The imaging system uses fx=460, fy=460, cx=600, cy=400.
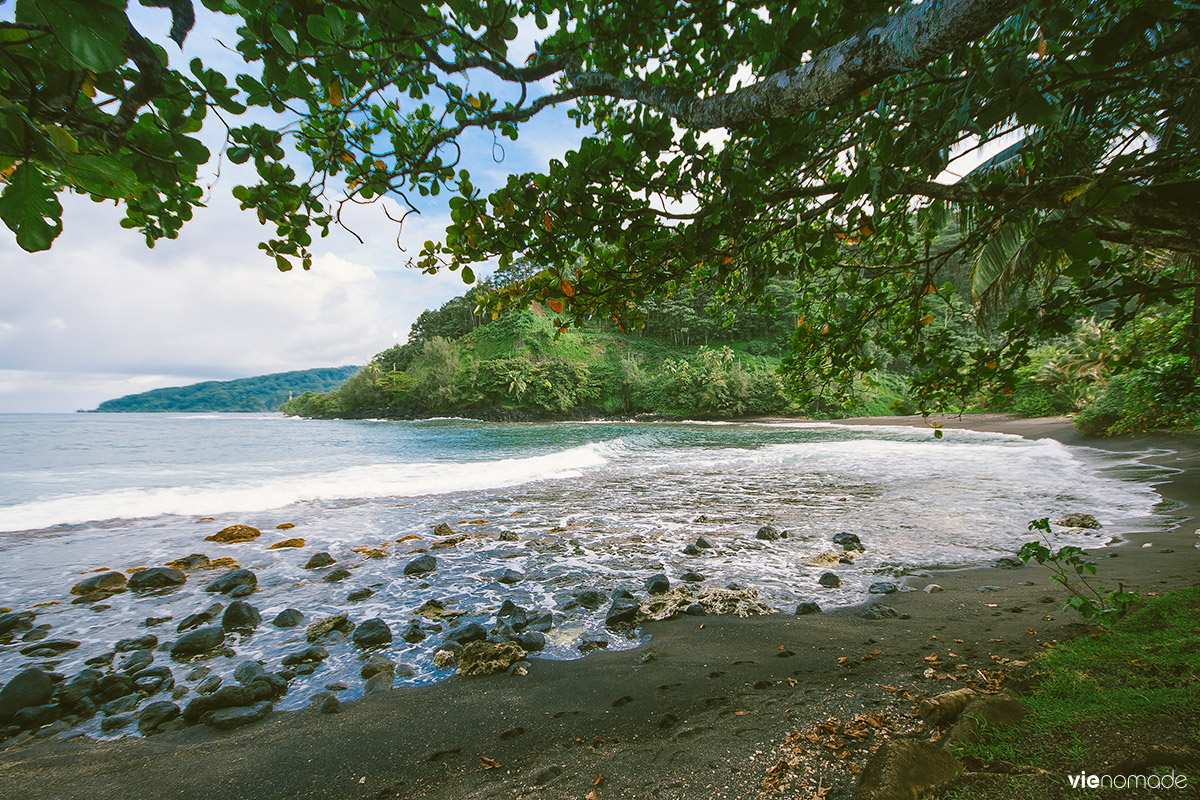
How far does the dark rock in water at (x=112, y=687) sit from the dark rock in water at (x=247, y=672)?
637 mm

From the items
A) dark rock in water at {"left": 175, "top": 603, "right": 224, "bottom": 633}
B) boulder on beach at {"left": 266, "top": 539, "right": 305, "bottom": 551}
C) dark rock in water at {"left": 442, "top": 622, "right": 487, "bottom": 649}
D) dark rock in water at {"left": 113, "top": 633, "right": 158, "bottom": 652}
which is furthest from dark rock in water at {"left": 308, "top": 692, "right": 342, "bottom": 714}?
boulder on beach at {"left": 266, "top": 539, "right": 305, "bottom": 551}

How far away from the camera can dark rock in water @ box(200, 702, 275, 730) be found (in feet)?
9.51

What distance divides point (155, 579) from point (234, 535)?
1.98 meters

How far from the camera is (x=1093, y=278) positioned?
2.92 meters

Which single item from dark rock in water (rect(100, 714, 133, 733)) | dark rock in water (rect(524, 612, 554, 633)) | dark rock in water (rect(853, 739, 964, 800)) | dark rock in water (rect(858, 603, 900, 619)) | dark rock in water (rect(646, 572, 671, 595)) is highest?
dark rock in water (rect(853, 739, 964, 800))

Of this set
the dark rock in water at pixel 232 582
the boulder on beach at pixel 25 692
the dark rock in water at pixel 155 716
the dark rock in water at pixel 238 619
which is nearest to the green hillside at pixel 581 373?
the dark rock in water at pixel 232 582

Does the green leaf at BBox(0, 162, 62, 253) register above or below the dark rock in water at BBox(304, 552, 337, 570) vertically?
above

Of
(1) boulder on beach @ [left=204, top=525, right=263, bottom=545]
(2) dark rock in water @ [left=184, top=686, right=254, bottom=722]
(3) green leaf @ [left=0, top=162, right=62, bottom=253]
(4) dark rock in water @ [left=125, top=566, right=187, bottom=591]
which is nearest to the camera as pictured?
(3) green leaf @ [left=0, top=162, right=62, bottom=253]

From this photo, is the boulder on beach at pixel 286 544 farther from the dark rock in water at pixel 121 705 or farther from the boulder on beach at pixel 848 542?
the boulder on beach at pixel 848 542

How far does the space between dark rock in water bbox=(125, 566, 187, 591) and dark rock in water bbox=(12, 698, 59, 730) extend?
2610 millimetres

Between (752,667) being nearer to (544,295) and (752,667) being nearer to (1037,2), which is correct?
(544,295)

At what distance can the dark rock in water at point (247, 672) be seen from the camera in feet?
11.0

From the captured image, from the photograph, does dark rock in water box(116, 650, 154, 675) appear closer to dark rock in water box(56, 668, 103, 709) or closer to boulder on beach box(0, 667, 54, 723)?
dark rock in water box(56, 668, 103, 709)

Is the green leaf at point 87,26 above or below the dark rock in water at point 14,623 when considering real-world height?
above
